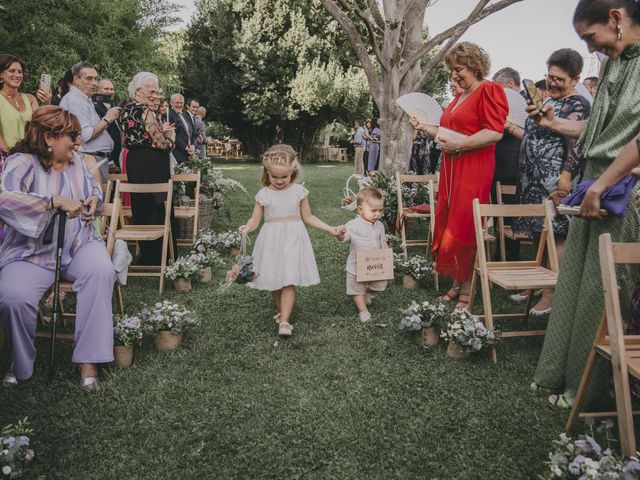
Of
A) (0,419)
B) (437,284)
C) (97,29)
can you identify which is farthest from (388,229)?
(97,29)

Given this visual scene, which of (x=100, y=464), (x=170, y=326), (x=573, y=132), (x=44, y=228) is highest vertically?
(x=573, y=132)

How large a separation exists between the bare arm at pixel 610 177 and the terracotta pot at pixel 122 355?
3337mm

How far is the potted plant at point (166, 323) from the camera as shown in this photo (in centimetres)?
418

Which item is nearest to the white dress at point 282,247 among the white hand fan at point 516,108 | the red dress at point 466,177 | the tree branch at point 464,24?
the red dress at point 466,177

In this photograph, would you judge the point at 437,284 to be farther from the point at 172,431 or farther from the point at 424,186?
the point at 172,431

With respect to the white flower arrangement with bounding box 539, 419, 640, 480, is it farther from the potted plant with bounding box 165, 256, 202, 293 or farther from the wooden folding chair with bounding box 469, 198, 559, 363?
the potted plant with bounding box 165, 256, 202, 293

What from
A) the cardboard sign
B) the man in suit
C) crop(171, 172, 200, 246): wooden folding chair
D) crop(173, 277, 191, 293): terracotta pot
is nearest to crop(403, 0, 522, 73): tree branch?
the man in suit

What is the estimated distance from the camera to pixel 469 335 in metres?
3.94

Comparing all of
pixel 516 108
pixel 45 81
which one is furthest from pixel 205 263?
pixel 516 108

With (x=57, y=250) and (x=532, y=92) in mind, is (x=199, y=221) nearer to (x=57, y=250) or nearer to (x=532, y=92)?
(x=57, y=250)

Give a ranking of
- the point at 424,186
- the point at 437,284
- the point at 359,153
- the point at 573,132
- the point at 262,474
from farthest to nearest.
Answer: the point at 359,153 < the point at 424,186 < the point at 437,284 < the point at 573,132 < the point at 262,474

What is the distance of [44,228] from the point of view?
146 inches

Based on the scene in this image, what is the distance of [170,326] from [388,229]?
5.13 meters

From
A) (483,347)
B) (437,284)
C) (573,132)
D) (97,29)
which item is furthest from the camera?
(97,29)
